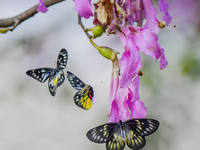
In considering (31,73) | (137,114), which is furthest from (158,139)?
(137,114)

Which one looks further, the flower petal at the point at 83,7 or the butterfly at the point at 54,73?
the butterfly at the point at 54,73

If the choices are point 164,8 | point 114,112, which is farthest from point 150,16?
point 114,112

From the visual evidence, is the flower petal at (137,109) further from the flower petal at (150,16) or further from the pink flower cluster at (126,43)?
the flower petal at (150,16)

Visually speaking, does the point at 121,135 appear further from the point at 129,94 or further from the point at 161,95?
the point at 161,95

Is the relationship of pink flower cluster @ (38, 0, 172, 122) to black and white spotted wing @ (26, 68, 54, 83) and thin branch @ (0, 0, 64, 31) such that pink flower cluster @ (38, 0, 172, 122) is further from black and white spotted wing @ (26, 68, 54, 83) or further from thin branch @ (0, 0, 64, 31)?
black and white spotted wing @ (26, 68, 54, 83)

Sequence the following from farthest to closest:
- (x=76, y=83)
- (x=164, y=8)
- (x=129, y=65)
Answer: (x=76, y=83), (x=164, y=8), (x=129, y=65)

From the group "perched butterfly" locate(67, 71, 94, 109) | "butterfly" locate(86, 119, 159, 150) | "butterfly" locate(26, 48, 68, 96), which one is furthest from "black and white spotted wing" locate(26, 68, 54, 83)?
"butterfly" locate(86, 119, 159, 150)

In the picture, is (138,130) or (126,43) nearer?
(126,43)

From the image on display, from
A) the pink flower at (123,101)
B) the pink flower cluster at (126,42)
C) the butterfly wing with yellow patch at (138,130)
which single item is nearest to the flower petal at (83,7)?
the pink flower cluster at (126,42)

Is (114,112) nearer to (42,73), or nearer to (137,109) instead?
(137,109)
